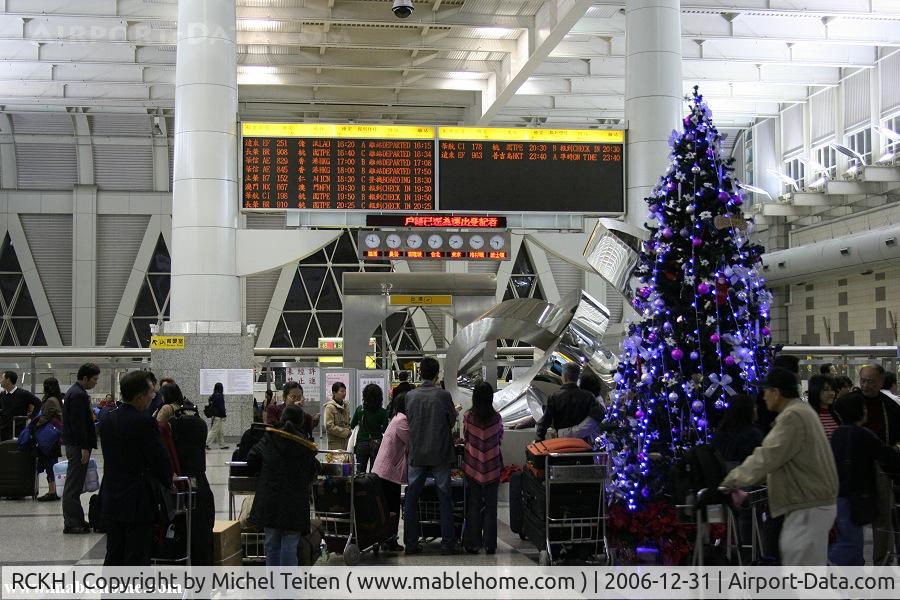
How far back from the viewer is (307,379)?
75.4ft

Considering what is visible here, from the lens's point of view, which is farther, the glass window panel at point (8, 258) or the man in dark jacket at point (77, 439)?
the glass window panel at point (8, 258)

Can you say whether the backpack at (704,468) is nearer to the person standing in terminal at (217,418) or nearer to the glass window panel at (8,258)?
the person standing in terminal at (217,418)

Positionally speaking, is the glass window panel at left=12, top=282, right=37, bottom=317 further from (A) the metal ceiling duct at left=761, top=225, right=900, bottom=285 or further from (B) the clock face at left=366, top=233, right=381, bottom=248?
(A) the metal ceiling duct at left=761, top=225, right=900, bottom=285

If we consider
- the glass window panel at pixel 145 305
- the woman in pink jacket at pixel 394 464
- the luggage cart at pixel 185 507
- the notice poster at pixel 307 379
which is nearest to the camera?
the luggage cart at pixel 185 507

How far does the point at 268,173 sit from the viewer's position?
18281mm

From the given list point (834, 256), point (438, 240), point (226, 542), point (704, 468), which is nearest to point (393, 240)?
point (438, 240)

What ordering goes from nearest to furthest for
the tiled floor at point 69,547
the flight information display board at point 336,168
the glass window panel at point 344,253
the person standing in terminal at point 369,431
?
the tiled floor at point 69,547
the person standing in terminal at point 369,431
the flight information display board at point 336,168
the glass window panel at point 344,253

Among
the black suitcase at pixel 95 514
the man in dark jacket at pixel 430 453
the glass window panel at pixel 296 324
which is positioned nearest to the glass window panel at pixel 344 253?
the glass window panel at pixel 296 324

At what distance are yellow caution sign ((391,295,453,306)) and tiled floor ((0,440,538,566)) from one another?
8.23 meters

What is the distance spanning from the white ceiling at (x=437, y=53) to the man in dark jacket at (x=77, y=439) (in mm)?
13577

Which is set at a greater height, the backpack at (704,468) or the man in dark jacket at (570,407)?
the man in dark jacket at (570,407)

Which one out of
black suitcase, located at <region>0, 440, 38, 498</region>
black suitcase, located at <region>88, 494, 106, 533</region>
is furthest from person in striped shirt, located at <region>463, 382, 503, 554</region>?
black suitcase, located at <region>0, 440, 38, 498</region>

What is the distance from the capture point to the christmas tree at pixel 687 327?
8.48m

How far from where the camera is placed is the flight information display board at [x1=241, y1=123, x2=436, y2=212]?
18.2 metres
